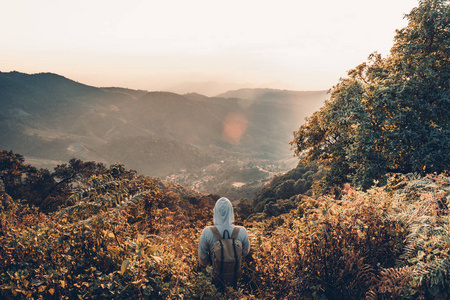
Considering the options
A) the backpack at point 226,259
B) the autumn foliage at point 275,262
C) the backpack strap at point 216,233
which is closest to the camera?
the autumn foliage at point 275,262

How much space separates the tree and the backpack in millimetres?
9188

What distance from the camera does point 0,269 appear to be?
3305 mm

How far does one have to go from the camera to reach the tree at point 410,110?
10062 millimetres

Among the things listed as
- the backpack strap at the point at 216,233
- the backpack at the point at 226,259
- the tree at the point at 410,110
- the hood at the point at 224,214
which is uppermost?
the tree at the point at 410,110

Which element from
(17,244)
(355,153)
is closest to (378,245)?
(17,244)

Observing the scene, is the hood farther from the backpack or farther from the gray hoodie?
the backpack

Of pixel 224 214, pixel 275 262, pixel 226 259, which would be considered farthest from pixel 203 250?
pixel 275 262

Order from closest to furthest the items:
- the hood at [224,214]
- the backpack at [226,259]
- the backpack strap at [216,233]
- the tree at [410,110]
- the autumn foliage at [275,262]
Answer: the autumn foliage at [275,262]
the backpack at [226,259]
the backpack strap at [216,233]
the hood at [224,214]
the tree at [410,110]

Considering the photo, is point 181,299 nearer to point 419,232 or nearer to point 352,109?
point 419,232

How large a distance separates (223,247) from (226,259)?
0.59ft

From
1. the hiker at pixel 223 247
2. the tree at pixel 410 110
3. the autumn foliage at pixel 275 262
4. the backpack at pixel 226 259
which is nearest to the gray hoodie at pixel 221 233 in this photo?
the hiker at pixel 223 247

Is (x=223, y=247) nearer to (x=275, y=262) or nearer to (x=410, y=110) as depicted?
(x=275, y=262)

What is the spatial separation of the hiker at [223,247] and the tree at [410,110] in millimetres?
9030

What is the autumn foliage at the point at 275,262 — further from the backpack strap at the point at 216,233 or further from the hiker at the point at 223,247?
the backpack strap at the point at 216,233
